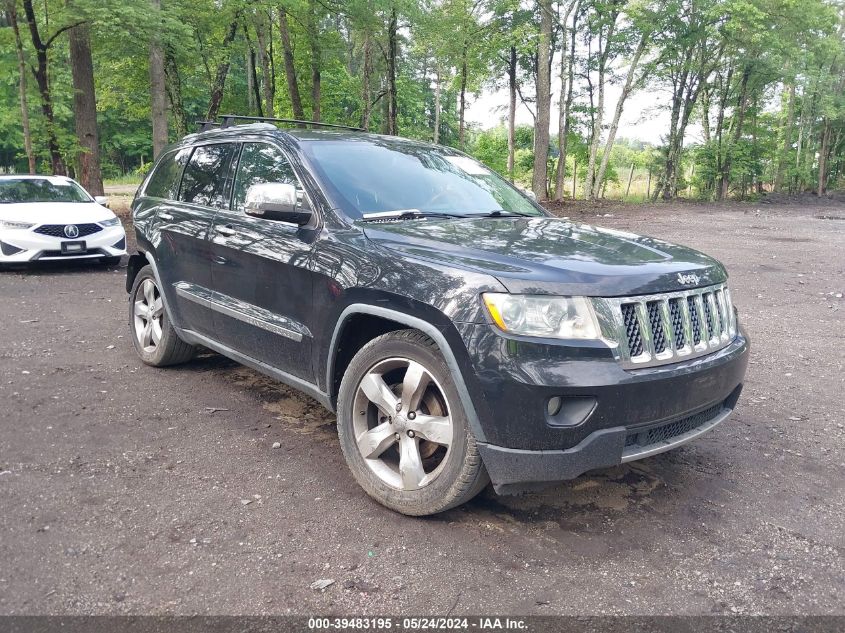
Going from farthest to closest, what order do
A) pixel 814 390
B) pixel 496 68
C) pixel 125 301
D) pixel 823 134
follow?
pixel 823 134 < pixel 496 68 < pixel 125 301 < pixel 814 390

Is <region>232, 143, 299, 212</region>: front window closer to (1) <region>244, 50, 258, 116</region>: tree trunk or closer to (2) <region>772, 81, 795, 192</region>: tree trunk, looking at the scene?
(1) <region>244, 50, 258, 116</region>: tree trunk

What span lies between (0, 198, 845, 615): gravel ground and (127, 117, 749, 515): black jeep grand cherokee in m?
0.35

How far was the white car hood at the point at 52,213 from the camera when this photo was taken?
9.69m

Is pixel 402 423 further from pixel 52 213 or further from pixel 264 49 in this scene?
pixel 264 49

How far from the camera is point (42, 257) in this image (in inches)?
384

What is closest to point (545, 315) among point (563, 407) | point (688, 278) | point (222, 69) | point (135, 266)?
point (563, 407)

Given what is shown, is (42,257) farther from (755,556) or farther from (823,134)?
(823,134)

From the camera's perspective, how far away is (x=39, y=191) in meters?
10.7

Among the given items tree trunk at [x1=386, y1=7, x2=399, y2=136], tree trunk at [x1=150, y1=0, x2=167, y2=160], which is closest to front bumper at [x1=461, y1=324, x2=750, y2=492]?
tree trunk at [x1=150, y1=0, x2=167, y2=160]

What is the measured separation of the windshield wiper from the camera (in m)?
3.52

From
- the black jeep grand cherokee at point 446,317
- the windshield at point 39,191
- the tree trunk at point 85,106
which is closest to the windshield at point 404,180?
the black jeep grand cherokee at point 446,317

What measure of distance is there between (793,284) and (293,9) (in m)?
14.7

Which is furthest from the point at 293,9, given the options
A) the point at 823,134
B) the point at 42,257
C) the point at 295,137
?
the point at 823,134

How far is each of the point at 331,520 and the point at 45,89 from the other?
54.5 feet
